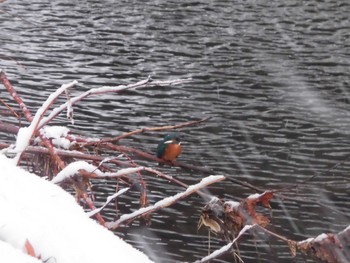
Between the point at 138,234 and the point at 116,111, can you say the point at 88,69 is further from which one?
the point at 138,234

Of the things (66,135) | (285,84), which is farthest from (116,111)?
(66,135)

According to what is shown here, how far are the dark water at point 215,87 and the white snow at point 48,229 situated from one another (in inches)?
254

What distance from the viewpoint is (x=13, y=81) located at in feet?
61.2

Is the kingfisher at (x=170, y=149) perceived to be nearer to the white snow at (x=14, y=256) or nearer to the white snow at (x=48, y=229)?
the white snow at (x=48, y=229)

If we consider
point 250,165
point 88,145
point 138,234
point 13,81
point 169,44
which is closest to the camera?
point 88,145

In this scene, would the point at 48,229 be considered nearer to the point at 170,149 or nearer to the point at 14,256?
the point at 14,256

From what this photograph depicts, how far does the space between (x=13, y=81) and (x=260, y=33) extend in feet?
31.1

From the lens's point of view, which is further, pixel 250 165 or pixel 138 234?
pixel 250 165

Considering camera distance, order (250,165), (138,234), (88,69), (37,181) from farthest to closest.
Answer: (88,69)
(250,165)
(138,234)
(37,181)

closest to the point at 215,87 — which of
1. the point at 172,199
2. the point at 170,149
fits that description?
the point at 170,149

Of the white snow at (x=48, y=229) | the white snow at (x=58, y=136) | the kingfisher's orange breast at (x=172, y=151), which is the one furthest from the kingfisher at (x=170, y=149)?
the white snow at (x=48, y=229)

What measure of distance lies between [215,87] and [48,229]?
56.8 feet

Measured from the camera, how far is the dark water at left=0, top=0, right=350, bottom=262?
466 inches

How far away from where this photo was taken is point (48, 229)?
152 cm
